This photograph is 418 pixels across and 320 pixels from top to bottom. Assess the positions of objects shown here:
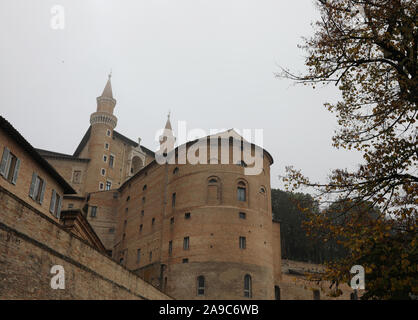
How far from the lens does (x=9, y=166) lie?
18078 mm

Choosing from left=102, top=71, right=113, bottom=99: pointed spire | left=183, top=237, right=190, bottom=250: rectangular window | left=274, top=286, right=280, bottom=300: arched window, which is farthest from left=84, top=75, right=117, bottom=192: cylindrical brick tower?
left=274, top=286, right=280, bottom=300: arched window

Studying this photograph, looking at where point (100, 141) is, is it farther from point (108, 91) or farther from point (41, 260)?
point (41, 260)

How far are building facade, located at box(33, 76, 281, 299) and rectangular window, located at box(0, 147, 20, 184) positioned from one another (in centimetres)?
1269

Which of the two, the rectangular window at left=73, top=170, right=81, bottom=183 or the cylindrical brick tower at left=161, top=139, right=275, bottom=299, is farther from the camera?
the rectangular window at left=73, top=170, right=81, bottom=183

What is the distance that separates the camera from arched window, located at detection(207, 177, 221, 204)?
115ft

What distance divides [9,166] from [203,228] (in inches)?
737

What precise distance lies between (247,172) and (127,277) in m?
18.9

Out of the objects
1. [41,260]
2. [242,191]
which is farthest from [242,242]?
[41,260]

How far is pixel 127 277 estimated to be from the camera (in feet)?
63.7

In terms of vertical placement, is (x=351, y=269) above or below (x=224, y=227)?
below

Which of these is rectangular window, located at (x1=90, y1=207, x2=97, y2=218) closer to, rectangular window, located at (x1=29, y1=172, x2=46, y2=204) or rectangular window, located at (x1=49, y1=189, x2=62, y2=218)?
rectangular window, located at (x1=49, y1=189, x2=62, y2=218)

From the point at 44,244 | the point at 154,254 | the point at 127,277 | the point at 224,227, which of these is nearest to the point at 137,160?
the point at 154,254

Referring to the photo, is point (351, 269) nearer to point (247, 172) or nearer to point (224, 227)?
point (224, 227)

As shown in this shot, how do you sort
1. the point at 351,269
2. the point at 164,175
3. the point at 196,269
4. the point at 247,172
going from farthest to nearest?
1. the point at 164,175
2. the point at 247,172
3. the point at 196,269
4. the point at 351,269
